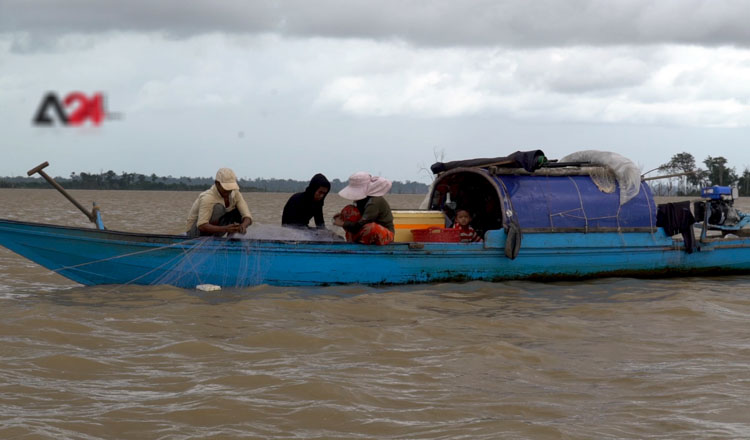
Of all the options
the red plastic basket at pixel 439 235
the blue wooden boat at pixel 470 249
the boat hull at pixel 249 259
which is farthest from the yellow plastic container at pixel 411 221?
the boat hull at pixel 249 259

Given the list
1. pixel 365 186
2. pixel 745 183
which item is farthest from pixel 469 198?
pixel 745 183

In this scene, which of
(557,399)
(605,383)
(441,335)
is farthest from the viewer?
(441,335)

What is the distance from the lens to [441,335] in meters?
7.21

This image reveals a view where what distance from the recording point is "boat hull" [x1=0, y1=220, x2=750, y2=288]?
8.98m

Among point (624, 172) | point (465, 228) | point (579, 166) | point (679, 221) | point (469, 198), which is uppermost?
point (579, 166)

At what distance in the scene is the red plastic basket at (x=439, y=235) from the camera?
1034 cm

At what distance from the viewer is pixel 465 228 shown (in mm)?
10578

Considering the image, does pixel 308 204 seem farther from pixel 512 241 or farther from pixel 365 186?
pixel 512 241

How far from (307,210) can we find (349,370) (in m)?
4.29

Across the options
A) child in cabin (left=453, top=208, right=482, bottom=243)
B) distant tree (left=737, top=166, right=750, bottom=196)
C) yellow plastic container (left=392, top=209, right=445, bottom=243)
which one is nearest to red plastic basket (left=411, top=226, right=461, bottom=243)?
child in cabin (left=453, top=208, right=482, bottom=243)

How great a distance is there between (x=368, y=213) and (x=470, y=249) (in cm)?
158

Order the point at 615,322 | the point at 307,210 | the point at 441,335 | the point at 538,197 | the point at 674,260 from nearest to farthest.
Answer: the point at 441,335 < the point at 615,322 < the point at 307,210 < the point at 538,197 < the point at 674,260

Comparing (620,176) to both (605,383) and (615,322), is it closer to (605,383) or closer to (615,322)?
(615,322)

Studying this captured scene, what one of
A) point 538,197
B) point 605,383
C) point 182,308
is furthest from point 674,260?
point 182,308
